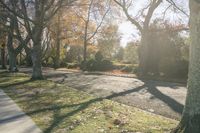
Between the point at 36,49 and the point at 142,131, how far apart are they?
1936 cm

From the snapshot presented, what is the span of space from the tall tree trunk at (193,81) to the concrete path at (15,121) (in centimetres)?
342

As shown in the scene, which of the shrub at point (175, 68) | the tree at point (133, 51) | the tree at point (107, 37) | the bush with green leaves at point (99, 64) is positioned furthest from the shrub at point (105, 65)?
the shrub at point (175, 68)

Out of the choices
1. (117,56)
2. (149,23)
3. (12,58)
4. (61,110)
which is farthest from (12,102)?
(117,56)

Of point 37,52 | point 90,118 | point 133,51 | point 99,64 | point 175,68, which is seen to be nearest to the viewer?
point 90,118

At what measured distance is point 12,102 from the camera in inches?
529

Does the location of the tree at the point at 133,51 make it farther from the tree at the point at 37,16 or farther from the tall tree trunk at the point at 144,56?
the tree at the point at 37,16

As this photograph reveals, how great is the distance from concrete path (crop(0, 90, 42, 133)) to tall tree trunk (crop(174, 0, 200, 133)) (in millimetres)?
3423

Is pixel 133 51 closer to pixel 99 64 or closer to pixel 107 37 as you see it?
pixel 107 37

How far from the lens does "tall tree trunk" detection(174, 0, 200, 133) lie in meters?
6.90

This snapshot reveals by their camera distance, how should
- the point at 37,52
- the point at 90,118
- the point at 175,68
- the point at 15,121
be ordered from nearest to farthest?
the point at 15,121, the point at 90,118, the point at 37,52, the point at 175,68

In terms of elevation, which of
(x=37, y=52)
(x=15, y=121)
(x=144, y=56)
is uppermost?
(x=37, y=52)

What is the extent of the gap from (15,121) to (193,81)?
195 inches

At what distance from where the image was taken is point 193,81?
7.07 meters

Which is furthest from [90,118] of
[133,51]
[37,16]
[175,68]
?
[133,51]
